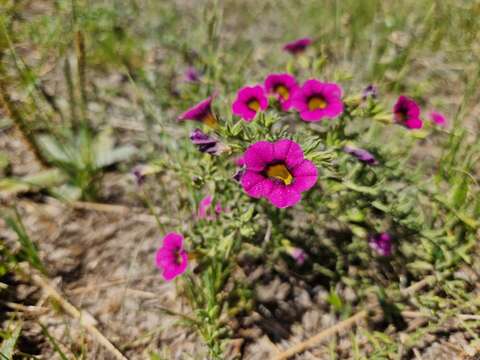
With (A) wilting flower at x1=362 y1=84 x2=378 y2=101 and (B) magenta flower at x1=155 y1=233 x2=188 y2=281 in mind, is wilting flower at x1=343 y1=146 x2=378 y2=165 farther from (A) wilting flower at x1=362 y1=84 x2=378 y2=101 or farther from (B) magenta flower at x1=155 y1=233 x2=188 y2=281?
(B) magenta flower at x1=155 y1=233 x2=188 y2=281

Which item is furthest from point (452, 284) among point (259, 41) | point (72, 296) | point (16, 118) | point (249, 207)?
point (259, 41)

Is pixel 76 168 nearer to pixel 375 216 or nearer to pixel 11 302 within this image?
pixel 11 302

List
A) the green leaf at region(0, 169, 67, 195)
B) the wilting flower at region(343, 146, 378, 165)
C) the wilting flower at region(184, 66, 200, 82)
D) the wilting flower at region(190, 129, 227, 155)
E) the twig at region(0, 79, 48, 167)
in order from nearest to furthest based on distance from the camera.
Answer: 1. the wilting flower at region(190, 129, 227, 155)
2. the wilting flower at region(343, 146, 378, 165)
3. the twig at region(0, 79, 48, 167)
4. the green leaf at region(0, 169, 67, 195)
5. the wilting flower at region(184, 66, 200, 82)

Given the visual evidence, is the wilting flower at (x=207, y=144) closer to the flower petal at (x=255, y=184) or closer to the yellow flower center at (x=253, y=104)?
the flower petal at (x=255, y=184)

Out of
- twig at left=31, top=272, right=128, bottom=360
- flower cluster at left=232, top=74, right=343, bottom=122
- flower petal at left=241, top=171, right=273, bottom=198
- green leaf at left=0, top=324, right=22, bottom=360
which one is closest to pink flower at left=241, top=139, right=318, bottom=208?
flower petal at left=241, top=171, right=273, bottom=198

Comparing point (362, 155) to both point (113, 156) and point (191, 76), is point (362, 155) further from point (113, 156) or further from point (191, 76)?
point (113, 156)

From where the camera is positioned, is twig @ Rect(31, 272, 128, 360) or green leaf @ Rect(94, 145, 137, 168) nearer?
twig @ Rect(31, 272, 128, 360)
